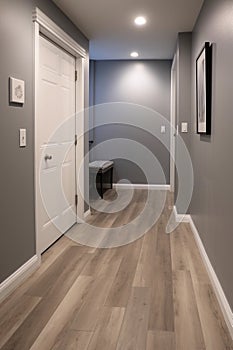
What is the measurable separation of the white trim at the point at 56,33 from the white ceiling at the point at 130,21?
239mm

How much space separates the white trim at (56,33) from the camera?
9.88 ft

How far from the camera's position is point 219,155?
260 centimetres

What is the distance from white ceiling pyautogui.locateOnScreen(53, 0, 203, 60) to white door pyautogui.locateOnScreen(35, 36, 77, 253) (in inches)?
18.3

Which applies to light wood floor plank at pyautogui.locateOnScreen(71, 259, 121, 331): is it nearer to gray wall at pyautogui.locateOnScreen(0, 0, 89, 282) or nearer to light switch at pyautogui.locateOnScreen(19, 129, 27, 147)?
gray wall at pyautogui.locateOnScreen(0, 0, 89, 282)

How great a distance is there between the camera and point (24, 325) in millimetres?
2172

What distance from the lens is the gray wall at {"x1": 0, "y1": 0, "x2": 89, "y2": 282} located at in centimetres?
248

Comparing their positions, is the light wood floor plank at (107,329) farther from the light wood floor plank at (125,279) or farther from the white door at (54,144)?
the white door at (54,144)

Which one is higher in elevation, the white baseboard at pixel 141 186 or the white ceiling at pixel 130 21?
the white ceiling at pixel 130 21

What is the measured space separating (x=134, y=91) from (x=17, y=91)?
4.67m

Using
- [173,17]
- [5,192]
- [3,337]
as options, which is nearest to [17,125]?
[5,192]

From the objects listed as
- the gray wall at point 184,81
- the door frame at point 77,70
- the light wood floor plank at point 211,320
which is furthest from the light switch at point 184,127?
the light wood floor plank at point 211,320

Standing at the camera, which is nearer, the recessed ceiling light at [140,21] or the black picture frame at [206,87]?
the black picture frame at [206,87]

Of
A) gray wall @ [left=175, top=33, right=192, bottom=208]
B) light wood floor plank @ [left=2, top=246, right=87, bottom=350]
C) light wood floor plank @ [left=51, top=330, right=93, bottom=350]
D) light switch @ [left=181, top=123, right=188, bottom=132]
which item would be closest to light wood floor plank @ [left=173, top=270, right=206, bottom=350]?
light wood floor plank @ [left=51, top=330, right=93, bottom=350]

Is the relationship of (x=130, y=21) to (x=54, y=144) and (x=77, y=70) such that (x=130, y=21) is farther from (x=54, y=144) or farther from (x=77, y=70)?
(x=54, y=144)
